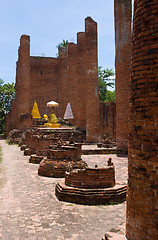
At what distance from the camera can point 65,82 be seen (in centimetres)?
3209

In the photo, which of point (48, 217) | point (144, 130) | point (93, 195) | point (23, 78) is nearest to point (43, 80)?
point (23, 78)

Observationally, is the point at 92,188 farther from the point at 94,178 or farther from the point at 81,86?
the point at 81,86

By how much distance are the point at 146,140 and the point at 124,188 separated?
327 centimetres

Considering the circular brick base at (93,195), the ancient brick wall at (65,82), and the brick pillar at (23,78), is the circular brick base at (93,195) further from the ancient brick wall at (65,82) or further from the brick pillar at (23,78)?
the brick pillar at (23,78)

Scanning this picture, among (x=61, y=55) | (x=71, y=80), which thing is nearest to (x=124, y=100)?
(x=71, y=80)

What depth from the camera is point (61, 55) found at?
31859 mm

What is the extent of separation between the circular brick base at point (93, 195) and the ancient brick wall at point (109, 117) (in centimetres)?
1434

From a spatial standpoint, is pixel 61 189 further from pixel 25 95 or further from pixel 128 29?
pixel 25 95

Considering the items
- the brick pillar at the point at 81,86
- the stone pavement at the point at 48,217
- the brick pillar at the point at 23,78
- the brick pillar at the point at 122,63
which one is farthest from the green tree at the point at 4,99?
the stone pavement at the point at 48,217

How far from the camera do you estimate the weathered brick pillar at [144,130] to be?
2.69 metres

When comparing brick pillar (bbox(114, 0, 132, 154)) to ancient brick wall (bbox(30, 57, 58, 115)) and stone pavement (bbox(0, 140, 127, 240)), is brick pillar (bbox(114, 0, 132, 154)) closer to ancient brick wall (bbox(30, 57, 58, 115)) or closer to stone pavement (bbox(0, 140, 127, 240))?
stone pavement (bbox(0, 140, 127, 240))

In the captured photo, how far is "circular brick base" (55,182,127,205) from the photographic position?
17.4 ft

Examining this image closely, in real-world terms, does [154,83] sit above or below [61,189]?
above

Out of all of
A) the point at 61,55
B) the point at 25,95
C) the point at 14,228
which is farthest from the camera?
the point at 61,55
